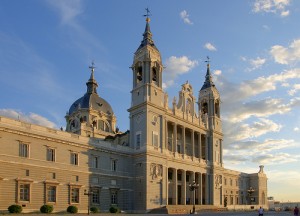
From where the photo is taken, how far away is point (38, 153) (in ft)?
167

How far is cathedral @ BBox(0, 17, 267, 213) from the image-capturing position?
161ft

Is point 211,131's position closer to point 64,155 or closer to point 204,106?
point 204,106

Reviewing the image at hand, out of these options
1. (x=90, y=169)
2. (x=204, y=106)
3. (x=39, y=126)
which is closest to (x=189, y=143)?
(x=204, y=106)

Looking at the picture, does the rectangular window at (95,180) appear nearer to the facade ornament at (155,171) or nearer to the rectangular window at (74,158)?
the rectangular window at (74,158)

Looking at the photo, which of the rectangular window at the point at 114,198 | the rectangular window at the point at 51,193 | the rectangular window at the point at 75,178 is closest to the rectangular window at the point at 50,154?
the rectangular window at the point at 51,193

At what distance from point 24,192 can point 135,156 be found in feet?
69.4

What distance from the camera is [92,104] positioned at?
99.9 m

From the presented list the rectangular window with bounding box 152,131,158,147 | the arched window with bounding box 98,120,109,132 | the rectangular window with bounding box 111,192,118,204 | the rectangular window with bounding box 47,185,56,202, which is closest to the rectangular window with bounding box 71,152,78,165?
the rectangular window with bounding box 47,185,56,202

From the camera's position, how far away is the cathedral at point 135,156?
1937 inches

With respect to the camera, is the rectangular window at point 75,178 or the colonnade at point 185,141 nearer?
the rectangular window at point 75,178

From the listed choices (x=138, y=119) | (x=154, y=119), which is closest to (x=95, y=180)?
(x=138, y=119)

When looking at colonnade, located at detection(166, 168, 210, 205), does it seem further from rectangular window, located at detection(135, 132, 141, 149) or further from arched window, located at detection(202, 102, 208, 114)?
arched window, located at detection(202, 102, 208, 114)

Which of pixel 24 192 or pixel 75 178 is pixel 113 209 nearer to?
pixel 75 178

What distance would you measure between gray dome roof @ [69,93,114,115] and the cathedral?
566mm
